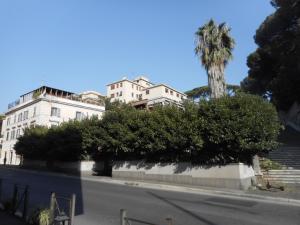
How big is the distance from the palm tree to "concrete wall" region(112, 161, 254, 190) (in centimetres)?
793

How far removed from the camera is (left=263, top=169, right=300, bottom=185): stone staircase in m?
16.9

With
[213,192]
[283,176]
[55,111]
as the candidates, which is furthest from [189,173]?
[55,111]

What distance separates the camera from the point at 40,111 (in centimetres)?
4391

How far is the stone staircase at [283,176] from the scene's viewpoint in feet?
55.4

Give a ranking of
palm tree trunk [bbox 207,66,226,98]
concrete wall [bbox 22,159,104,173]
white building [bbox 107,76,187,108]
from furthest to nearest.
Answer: white building [bbox 107,76,187,108] → concrete wall [bbox 22,159,104,173] → palm tree trunk [bbox 207,66,226,98]

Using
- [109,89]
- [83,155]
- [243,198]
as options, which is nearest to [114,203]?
[243,198]

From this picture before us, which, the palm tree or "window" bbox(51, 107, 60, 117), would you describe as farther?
"window" bbox(51, 107, 60, 117)

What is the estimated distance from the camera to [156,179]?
64.1 ft

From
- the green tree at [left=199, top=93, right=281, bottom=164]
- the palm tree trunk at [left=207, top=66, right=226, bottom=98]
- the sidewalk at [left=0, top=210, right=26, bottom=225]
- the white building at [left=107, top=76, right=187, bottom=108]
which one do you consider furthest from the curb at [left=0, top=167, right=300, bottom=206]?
the white building at [left=107, top=76, right=187, bottom=108]

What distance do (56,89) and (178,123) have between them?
39.2 m

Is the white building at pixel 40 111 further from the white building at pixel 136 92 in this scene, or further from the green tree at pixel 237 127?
the white building at pixel 136 92

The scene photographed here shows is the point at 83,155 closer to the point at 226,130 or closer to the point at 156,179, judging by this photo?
the point at 156,179

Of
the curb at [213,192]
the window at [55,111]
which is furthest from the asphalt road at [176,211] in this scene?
the window at [55,111]

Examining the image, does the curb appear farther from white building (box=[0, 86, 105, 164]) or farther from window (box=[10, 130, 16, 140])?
window (box=[10, 130, 16, 140])
